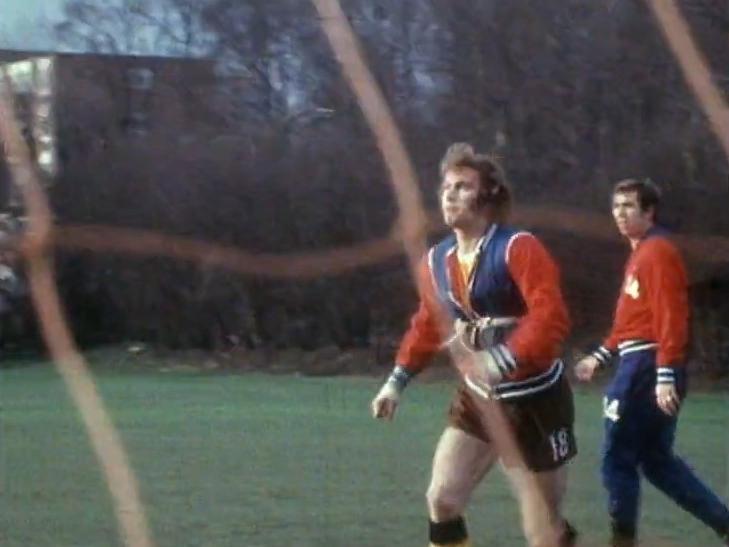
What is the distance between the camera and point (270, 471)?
8641mm

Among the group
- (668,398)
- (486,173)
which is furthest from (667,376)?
(486,173)

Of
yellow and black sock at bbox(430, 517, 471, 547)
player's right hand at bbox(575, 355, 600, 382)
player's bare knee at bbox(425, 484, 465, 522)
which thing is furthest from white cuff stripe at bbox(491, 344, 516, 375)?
player's right hand at bbox(575, 355, 600, 382)

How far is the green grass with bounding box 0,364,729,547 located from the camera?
6.60 m

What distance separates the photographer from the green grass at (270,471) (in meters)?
6.60

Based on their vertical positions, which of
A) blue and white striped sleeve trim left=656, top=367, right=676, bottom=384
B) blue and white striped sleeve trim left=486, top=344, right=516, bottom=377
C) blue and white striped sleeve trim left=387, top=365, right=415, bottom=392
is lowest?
blue and white striped sleeve trim left=656, top=367, right=676, bottom=384

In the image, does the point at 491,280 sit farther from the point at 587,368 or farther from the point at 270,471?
the point at 270,471

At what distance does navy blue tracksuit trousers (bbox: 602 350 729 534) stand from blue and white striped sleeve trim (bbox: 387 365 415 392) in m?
1.02

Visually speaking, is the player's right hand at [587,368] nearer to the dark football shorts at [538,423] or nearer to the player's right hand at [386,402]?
the dark football shorts at [538,423]

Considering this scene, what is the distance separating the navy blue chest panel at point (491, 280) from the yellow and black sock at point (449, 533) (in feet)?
2.23

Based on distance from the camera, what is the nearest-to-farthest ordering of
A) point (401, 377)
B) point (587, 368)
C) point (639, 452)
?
point (401, 377)
point (587, 368)
point (639, 452)

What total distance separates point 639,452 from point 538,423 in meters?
1.08

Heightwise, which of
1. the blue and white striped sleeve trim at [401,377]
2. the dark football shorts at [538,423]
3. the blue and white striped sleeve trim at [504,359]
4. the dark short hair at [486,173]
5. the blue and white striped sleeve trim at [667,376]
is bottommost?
the dark football shorts at [538,423]

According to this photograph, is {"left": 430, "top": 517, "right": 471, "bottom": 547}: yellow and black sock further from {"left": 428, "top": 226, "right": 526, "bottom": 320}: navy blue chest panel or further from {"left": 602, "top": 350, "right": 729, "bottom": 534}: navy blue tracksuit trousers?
{"left": 602, "top": 350, "right": 729, "bottom": 534}: navy blue tracksuit trousers

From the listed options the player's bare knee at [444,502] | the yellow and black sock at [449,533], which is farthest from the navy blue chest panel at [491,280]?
the yellow and black sock at [449,533]
